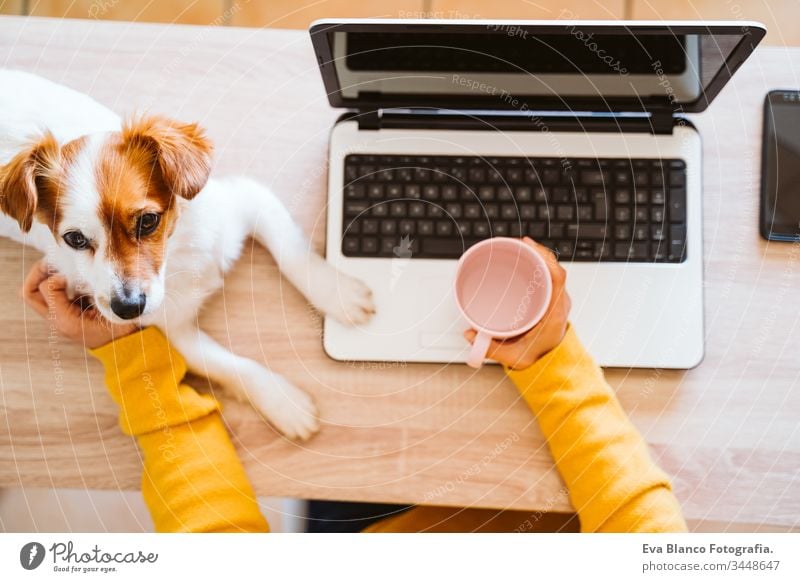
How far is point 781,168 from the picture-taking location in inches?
28.3

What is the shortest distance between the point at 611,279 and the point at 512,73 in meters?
0.25

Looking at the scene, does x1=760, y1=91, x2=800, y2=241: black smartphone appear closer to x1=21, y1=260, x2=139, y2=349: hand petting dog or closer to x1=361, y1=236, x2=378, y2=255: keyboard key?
x1=361, y1=236, x2=378, y2=255: keyboard key

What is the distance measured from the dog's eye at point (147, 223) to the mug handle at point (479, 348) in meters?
0.34

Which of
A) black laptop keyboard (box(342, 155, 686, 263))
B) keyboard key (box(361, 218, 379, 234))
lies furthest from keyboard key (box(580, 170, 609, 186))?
keyboard key (box(361, 218, 379, 234))

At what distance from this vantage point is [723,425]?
2.24 feet

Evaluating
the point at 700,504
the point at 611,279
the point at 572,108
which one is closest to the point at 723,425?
the point at 700,504

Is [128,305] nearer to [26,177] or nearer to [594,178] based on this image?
[26,177]

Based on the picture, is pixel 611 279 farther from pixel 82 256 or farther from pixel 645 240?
pixel 82 256

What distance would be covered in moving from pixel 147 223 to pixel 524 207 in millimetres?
398

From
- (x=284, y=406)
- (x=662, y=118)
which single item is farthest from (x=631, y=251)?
(x=284, y=406)

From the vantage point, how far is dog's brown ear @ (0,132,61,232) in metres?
0.60

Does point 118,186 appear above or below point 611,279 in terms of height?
above

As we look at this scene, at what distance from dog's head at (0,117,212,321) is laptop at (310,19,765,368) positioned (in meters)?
0.18

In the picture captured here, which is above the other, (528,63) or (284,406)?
(528,63)
